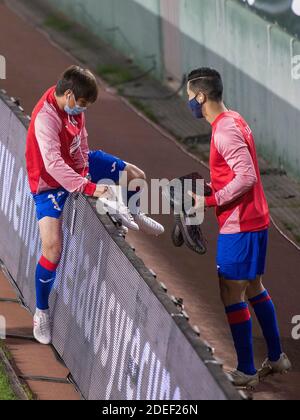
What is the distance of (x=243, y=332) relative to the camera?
10281 millimetres

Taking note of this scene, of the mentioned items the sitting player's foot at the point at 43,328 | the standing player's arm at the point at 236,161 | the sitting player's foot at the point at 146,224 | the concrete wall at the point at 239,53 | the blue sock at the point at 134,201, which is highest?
the concrete wall at the point at 239,53

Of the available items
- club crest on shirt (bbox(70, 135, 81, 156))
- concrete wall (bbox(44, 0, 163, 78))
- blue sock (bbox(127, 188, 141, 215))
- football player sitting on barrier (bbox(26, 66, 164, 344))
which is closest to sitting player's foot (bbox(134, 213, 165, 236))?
blue sock (bbox(127, 188, 141, 215))

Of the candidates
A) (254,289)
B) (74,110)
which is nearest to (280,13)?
(74,110)

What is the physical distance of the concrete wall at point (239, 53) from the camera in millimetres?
15742

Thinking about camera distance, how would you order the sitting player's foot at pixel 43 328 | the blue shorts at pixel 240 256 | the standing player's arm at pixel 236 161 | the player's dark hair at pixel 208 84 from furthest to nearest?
the sitting player's foot at pixel 43 328
the blue shorts at pixel 240 256
the player's dark hair at pixel 208 84
the standing player's arm at pixel 236 161

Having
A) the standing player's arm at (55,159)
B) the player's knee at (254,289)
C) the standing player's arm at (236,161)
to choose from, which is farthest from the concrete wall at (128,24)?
the standing player's arm at (236,161)

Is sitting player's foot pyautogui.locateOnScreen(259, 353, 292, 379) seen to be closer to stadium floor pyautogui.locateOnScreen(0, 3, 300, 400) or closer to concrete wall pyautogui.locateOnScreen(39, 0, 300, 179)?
stadium floor pyautogui.locateOnScreen(0, 3, 300, 400)

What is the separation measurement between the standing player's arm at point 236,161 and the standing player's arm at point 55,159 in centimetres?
97

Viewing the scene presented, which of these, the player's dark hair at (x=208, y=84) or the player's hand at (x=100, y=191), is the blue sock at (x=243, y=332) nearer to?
the player's hand at (x=100, y=191)

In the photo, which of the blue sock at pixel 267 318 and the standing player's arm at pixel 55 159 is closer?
the standing player's arm at pixel 55 159

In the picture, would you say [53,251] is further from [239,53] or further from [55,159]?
[239,53]

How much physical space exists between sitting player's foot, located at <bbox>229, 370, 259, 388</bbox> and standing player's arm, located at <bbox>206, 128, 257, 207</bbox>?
1.25 metres

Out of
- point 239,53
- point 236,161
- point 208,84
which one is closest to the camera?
point 236,161

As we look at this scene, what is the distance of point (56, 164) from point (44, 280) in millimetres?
919
